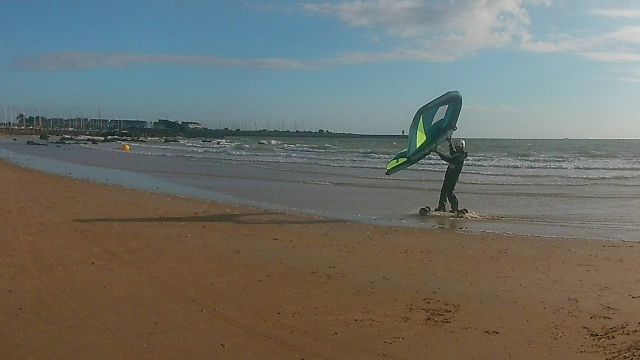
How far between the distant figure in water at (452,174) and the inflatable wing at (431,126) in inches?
13.0

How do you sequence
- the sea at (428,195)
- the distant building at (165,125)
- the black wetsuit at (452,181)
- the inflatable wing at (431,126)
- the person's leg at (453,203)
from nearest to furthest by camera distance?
the sea at (428,195), the person's leg at (453,203), the black wetsuit at (452,181), the inflatable wing at (431,126), the distant building at (165,125)

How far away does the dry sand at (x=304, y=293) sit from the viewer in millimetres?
4977

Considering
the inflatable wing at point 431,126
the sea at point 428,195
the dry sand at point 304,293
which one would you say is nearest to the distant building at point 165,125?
the sea at point 428,195

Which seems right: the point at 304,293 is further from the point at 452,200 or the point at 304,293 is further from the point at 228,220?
the point at 452,200

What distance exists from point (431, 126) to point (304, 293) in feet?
27.8

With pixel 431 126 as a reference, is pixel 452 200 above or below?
below

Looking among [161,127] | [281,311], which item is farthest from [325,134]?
[281,311]

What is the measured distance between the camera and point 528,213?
13.3 m

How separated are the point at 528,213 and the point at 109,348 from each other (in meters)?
10.7

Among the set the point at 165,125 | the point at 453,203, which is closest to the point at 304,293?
the point at 453,203

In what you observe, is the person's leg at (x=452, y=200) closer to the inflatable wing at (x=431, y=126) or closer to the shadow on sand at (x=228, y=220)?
the inflatable wing at (x=431, y=126)

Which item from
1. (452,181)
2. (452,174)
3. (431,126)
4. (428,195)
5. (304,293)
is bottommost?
(304,293)

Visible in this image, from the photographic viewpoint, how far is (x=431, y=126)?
14023mm

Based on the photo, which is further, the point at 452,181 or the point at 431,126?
the point at 431,126
